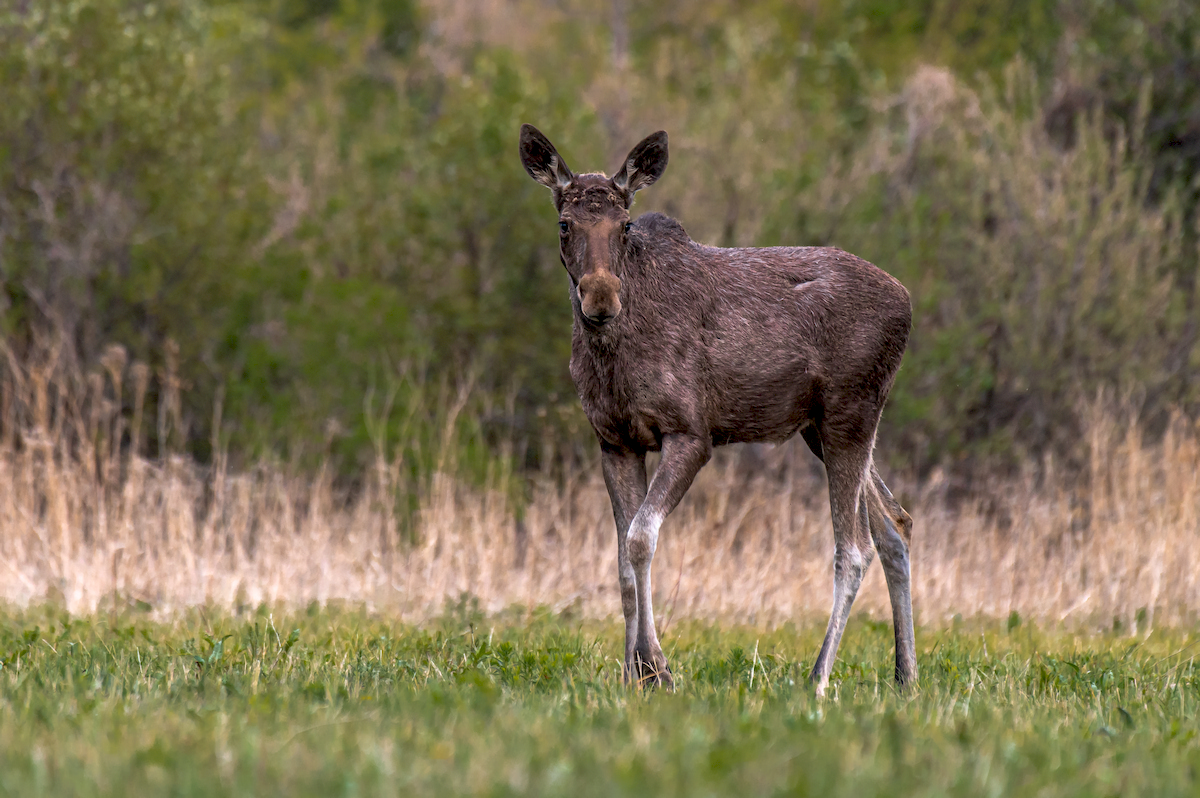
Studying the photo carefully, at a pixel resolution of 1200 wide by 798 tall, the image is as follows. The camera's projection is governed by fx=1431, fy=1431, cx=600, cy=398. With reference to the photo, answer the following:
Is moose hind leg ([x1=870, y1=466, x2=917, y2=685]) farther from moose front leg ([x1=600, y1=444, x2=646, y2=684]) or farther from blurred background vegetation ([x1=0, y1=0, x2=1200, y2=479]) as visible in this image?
blurred background vegetation ([x1=0, y1=0, x2=1200, y2=479])

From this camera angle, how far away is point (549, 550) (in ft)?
36.6

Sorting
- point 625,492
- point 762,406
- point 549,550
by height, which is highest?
point 762,406

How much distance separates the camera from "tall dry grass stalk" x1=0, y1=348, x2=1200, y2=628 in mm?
10023

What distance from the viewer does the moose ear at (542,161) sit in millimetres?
6852

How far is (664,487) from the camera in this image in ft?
21.3

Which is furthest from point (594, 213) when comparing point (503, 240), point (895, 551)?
point (503, 240)

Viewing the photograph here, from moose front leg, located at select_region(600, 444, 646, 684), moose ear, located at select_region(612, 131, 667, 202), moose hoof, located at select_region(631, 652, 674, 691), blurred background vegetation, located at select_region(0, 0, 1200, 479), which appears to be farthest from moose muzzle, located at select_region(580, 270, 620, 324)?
blurred background vegetation, located at select_region(0, 0, 1200, 479)

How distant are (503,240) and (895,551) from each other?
26.0ft

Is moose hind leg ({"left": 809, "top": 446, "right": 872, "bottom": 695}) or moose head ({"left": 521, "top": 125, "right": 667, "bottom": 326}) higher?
moose head ({"left": 521, "top": 125, "right": 667, "bottom": 326})

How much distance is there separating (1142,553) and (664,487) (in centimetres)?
568

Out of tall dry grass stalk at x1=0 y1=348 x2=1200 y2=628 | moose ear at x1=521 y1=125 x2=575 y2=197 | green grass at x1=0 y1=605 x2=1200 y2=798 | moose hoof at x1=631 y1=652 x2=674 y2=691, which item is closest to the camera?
Answer: green grass at x1=0 y1=605 x2=1200 y2=798

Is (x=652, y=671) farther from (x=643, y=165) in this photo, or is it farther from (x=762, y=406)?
(x=643, y=165)

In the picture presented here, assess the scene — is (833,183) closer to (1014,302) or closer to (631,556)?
(1014,302)

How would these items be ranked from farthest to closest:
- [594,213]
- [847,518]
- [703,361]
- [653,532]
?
[847,518], [703,361], [594,213], [653,532]
